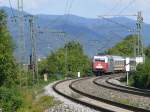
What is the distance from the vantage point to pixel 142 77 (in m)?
52.7

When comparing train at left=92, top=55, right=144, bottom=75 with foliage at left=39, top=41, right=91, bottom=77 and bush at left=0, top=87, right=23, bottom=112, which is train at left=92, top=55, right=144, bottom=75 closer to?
foliage at left=39, top=41, right=91, bottom=77

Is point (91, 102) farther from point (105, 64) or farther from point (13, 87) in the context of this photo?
point (105, 64)

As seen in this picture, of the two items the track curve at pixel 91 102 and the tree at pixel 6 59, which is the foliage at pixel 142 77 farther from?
the tree at pixel 6 59

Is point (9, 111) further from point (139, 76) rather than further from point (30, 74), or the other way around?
point (30, 74)

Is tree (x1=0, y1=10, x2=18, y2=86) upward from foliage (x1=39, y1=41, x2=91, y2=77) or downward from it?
upward

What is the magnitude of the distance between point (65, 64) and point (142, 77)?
40956mm

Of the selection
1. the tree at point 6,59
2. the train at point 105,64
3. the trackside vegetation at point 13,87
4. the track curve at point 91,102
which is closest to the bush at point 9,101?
the trackside vegetation at point 13,87

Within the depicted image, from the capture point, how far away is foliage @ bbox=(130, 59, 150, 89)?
51219mm

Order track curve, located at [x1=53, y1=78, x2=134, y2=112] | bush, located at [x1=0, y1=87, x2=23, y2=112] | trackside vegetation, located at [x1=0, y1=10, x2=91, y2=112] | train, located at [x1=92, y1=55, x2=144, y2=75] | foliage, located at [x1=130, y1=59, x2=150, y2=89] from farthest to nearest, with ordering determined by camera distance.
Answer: train, located at [x1=92, y1=55, x2=144, y2=75]
foliage, located at [x1=130, y1=59, x2=150, y2=89]
trackside vegetation, located at [x1=0, y1=10, x2=91, y2=112]
track curve, located at [x1=53, y1=78, x2=134, y2=112]
bush, located at [x1=0, y1=87, x2=23, y2=112]

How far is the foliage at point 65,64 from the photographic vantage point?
306 ft

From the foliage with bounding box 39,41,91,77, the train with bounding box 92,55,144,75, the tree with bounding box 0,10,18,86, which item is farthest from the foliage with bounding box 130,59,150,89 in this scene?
the foliage with bounding box 39,41,91,77

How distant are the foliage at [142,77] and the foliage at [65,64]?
3473cm

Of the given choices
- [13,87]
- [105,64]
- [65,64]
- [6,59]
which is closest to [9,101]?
[13,87]

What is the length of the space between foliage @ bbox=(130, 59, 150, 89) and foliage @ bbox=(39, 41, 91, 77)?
114 feet
